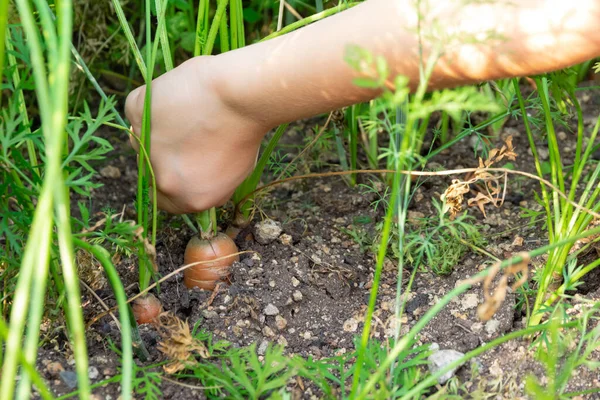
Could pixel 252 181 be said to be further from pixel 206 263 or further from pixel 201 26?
pixel 201 26

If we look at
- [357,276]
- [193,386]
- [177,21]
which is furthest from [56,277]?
[177,21]

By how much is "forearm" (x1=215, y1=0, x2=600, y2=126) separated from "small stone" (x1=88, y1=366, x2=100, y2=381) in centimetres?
39

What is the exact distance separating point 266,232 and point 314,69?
43cm

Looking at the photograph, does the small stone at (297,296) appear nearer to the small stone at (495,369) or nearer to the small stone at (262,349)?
the small stone at (262,349)

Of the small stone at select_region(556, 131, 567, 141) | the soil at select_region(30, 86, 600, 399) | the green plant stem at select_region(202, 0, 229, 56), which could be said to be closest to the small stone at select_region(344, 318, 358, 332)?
the soil at select_region(30, 86, 600, 399)

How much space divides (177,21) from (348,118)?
373mm

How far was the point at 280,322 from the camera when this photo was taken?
1101mm

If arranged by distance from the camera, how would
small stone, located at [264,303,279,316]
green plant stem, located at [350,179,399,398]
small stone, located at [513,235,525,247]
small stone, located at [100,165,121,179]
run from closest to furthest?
green plant stem, located at [350,179,399,398] < small stone, located at [264,303,279,316] < small stone, located at [513,235,525,247] < small stone, located at [100,165,121,179]

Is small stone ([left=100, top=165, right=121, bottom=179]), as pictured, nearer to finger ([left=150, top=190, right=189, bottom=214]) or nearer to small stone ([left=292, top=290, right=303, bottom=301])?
finger ([left=150, top=190, right=189, bottom=214])

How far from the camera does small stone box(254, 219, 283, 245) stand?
1.22m

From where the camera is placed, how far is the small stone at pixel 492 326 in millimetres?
1057

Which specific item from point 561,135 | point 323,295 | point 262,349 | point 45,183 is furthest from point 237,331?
point 561,135

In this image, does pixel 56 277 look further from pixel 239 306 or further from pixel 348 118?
pixel 348 118

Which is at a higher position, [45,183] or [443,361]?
[45,183]
